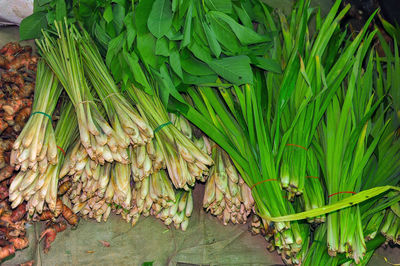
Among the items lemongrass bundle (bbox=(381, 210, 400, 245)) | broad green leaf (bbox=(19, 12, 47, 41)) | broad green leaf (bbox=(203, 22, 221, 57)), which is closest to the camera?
broad green leaf (bbox=(203, 22, 221, 57))

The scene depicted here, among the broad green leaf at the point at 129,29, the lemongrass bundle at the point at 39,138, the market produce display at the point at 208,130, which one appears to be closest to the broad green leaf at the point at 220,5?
the market produce display at the point at 208,130

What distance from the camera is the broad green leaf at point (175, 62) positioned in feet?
6.64

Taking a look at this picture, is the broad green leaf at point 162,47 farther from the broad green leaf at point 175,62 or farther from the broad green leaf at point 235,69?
the broad green leaf at point 235,69

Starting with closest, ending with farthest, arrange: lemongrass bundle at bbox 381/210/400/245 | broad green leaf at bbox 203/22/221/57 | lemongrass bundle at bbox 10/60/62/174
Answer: lemongrass bundle at bbox 10/60/62/174, broad green leaf at bbox 203/22/221/57, lemongrass bundle at bbox 381/210/400/245

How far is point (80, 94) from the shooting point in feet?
6.73

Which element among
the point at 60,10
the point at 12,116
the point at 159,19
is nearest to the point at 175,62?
the point at 159,19

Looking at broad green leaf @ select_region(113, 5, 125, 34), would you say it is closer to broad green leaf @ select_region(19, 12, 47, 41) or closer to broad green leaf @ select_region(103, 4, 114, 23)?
broad green leaf @ select_region(103, 4, 114, 23)

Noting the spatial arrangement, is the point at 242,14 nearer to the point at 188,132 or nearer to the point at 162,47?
the point at 162,47

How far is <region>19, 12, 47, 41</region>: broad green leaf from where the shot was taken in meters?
2.31

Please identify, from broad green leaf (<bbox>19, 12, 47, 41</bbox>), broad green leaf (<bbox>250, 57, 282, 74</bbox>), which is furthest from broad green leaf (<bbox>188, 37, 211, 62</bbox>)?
broad green leaf (<bbox>19, 12, 47, 41</bbox>)

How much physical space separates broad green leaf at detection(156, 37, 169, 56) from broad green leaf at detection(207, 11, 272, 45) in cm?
24

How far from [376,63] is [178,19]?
1258 mm

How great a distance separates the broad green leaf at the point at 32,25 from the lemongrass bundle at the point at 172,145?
0.64 m

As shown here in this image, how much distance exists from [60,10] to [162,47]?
596mm
